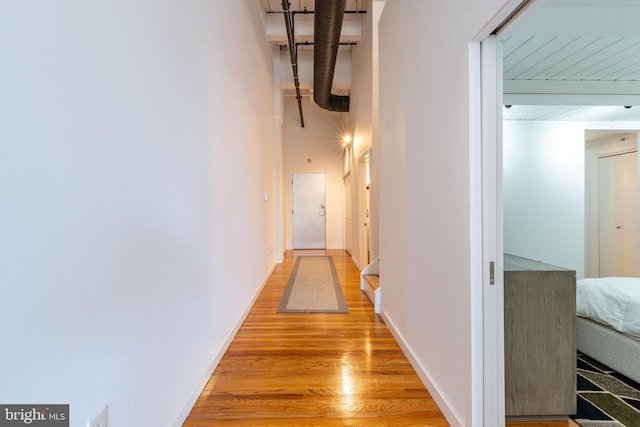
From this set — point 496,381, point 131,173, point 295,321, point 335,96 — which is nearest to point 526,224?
point 496,381

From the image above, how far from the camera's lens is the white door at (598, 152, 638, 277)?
142 inches

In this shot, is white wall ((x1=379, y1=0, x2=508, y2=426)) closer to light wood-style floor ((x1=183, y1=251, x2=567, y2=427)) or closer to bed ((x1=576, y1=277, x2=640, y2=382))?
light wood-style floor ((x1=183, y1=251, x2=567, y2=427))

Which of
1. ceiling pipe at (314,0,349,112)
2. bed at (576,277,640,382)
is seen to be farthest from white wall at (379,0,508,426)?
bed at (576,277,640,382)

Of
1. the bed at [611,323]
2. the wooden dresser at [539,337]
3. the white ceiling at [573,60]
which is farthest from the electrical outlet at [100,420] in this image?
the bed at [611,323]

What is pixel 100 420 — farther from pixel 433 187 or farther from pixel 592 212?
pixel 592 212

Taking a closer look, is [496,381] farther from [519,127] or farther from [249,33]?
[249,33]

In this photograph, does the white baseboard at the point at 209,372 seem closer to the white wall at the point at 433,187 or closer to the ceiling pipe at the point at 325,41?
the white wall at the point at 433,187

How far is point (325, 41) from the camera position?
139 inches

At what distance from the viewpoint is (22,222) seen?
2.23ft

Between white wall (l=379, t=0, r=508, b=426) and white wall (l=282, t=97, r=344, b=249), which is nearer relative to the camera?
white wall (l=379, t=0, r=508, b=426)

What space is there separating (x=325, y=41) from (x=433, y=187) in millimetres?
2829

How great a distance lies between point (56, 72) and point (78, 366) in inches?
32.3

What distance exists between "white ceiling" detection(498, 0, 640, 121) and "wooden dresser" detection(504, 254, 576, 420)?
3.86 feet

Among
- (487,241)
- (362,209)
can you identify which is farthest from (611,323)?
(362,209)
